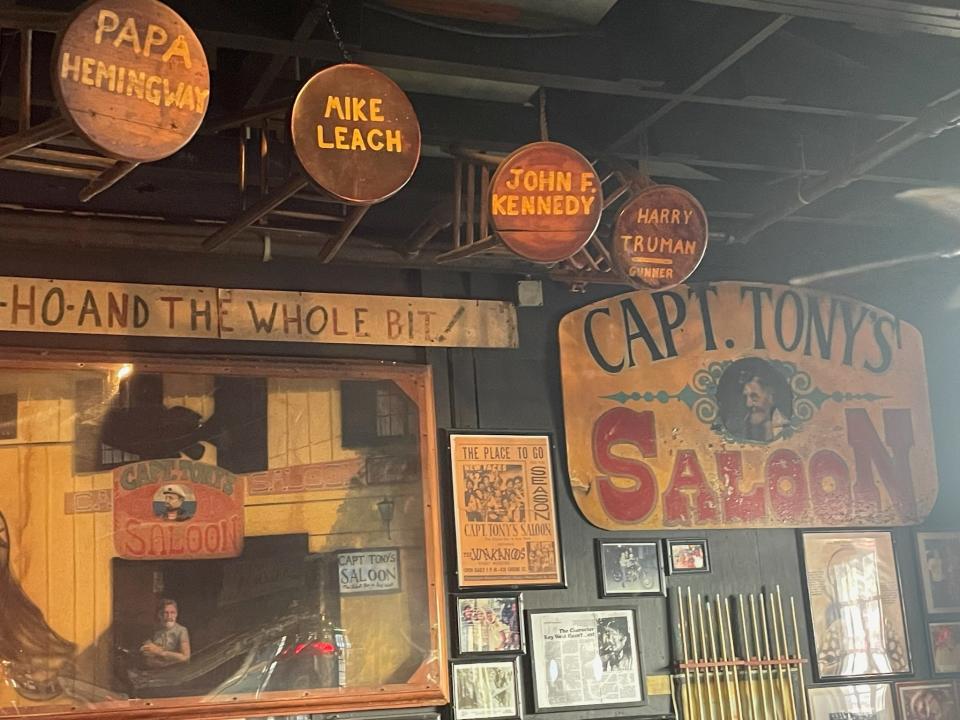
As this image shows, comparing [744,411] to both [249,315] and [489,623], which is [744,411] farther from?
[249,315]

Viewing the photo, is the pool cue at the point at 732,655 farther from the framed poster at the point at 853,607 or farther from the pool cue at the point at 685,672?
the framed poster at the point at 853,607

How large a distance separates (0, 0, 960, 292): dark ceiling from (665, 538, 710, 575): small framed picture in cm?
136

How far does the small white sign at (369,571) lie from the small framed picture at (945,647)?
8.85 ft

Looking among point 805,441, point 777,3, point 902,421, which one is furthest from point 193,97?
point 902,421

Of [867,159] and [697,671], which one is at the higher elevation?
[867,159]

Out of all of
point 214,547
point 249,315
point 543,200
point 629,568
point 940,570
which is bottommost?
point 940,570

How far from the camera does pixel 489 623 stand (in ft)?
16.0

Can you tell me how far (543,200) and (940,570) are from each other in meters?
3.19

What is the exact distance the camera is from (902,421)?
5863 mm

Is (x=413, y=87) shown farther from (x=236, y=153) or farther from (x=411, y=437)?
(x=411, y=437)

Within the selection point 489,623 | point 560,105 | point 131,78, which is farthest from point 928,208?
point 131,78

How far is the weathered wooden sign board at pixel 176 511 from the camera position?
4434 millimetres

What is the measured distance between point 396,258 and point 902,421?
2.76 m

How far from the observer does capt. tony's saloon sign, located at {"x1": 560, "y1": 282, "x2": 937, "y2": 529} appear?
5324 mm
